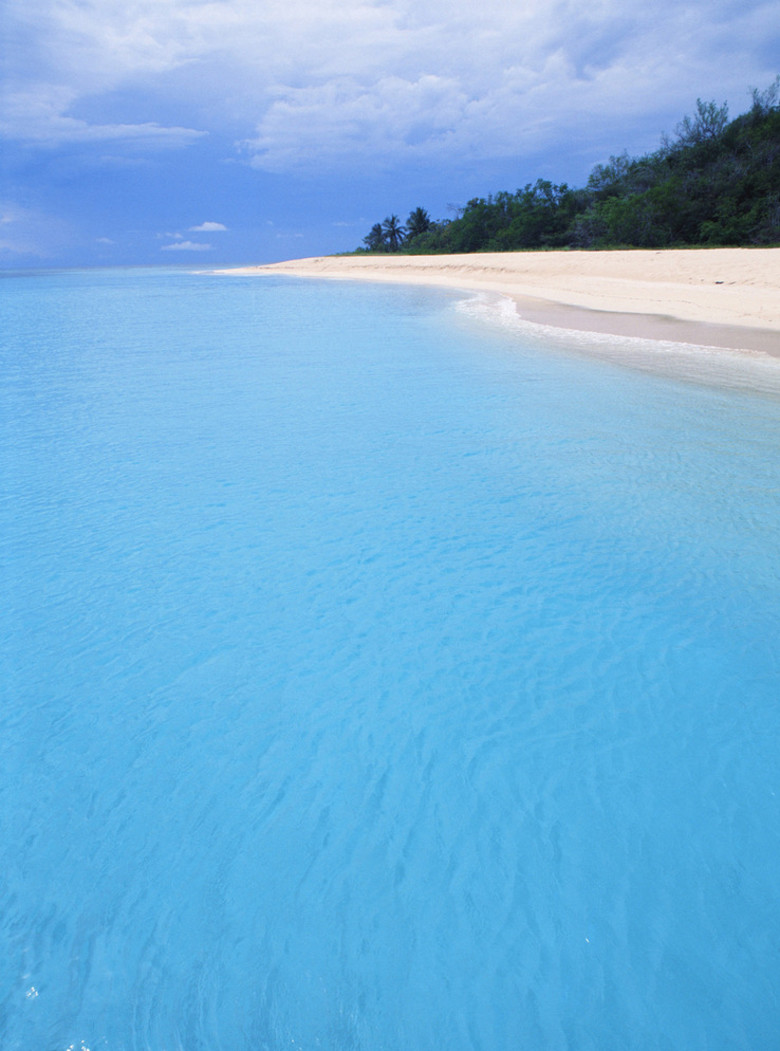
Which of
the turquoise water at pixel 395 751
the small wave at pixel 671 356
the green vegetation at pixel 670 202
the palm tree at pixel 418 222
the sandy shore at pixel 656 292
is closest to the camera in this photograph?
the turquoise water at pixel 395 751

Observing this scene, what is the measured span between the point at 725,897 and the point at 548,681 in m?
1.18

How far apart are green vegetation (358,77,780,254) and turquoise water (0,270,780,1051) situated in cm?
2805

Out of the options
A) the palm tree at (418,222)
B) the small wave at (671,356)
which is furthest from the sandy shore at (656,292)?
the palm tree at (418,222)

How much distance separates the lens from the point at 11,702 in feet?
10.2

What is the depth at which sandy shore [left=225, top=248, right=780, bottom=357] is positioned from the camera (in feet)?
41.0

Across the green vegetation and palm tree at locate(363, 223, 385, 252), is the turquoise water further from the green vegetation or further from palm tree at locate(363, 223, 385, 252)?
palm tree at locate(363, 223, 385, 252)

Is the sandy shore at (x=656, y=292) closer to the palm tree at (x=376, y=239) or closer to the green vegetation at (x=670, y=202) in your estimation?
the green vegetation at (x=670, y=202)

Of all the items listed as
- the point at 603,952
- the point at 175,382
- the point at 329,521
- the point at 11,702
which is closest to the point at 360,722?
the point at 603,952

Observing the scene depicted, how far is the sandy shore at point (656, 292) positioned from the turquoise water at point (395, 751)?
711 centimetres

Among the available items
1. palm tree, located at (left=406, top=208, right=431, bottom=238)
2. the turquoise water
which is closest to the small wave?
the turquoise water

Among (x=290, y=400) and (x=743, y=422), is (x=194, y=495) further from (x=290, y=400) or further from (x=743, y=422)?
(x=743, y=422)

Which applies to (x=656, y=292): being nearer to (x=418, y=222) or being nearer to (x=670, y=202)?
(x=670, y=202)

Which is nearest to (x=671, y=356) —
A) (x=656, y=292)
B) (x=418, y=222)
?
(x=656, y=292)

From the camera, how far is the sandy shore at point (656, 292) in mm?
12492
